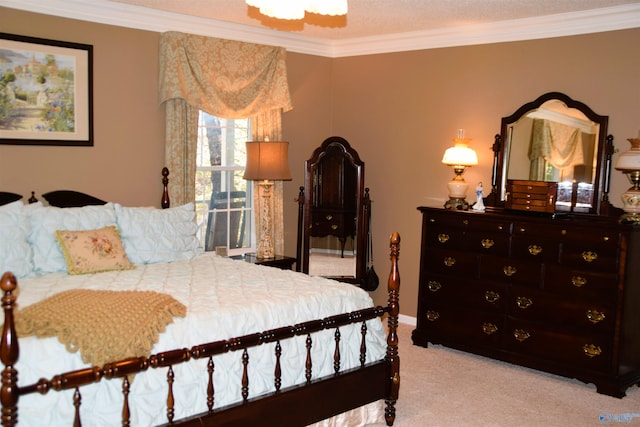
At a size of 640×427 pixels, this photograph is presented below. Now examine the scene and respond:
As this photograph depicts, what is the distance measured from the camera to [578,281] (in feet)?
14.1

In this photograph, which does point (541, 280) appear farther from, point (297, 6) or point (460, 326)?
point (297, 6)

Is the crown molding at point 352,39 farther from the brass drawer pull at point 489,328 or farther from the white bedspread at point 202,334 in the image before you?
the brass drawer pull at point 489,328

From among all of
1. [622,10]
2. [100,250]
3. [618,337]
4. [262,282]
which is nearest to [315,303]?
[262,282]

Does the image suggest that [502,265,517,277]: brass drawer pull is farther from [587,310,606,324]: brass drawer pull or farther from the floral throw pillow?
the floral throw pillow

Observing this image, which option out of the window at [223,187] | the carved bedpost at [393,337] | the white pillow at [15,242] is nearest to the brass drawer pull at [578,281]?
the carved bedpost at [393,337]

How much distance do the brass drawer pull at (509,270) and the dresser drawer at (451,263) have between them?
0.77ft

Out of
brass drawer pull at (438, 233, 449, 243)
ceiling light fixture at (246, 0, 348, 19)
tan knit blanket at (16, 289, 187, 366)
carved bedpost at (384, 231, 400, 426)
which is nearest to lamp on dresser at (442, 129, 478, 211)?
brass drawer pull at (438, 233, 449, 243)

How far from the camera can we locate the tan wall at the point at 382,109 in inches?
175

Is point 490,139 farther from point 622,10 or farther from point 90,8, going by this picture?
point 90,8

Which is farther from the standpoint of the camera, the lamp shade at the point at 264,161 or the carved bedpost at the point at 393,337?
the lamp shade at the point at 264,161

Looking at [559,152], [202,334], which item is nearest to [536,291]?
[559,152]

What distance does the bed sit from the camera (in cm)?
248

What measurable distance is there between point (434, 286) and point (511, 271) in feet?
2.13

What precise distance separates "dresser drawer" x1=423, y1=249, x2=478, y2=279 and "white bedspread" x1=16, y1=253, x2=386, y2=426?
4.91 ft
